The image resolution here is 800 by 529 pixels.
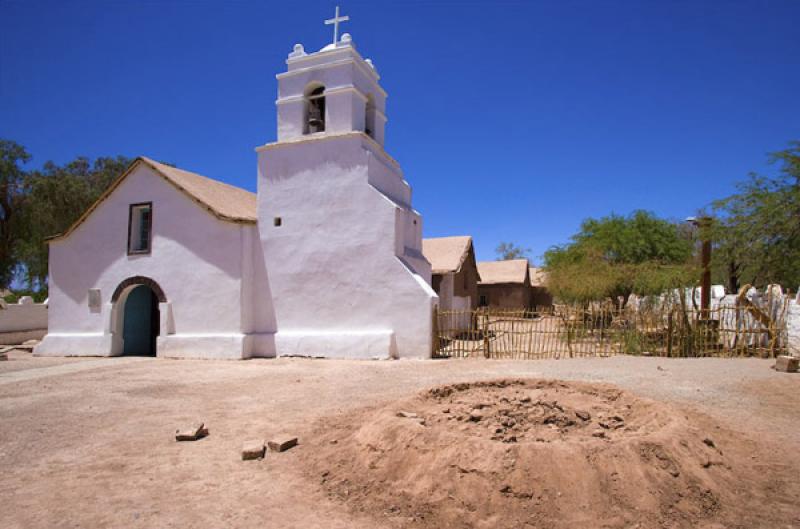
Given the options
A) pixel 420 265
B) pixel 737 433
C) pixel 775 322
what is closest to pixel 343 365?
pixel 420 265

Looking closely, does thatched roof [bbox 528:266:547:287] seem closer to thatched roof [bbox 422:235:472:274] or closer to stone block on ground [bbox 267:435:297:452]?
thatched roof [bbox 422:235:472:274]

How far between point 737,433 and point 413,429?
3784 millimetres

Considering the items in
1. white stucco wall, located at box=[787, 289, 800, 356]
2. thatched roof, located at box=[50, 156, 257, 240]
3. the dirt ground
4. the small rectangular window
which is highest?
thatched roof, located at box=[50, 156, 257, 240]

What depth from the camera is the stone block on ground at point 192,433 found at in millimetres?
5809

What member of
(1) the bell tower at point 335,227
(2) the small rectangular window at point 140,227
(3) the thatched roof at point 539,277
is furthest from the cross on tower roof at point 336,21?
(3) the thatched roof at point 539,277

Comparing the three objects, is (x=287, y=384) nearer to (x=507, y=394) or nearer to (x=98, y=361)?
(x=507, y=394)

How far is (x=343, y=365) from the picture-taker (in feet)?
39.6

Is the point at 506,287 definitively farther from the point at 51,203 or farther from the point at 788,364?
the point at 51,203

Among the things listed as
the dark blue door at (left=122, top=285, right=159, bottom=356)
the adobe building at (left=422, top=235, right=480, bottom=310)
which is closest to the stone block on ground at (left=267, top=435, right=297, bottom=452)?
the dark blue door at (left=122, top=285, right=159, bottom=356)

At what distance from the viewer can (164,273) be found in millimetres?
15203

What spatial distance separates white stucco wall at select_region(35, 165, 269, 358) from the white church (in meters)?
0.04

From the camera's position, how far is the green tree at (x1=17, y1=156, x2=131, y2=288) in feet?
88.1

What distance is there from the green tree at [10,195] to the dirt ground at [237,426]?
19.6 metres

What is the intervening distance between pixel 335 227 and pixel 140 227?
6.92 meters
